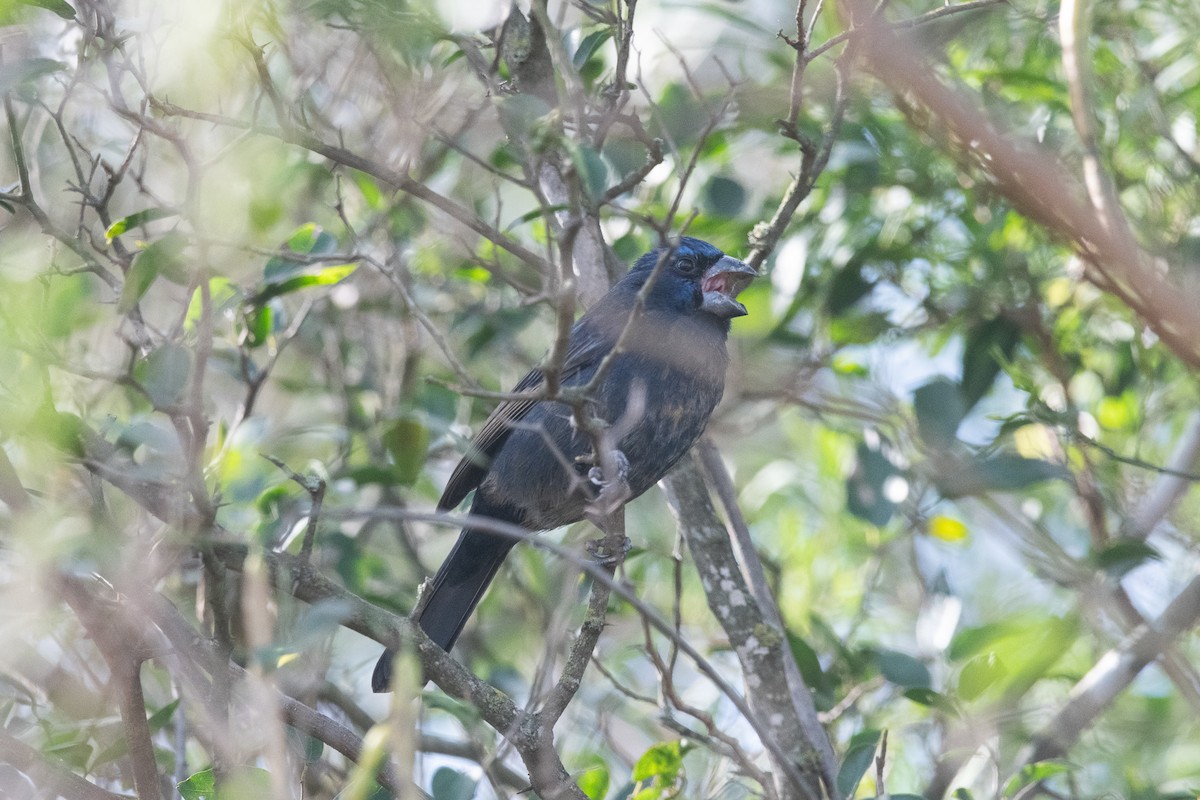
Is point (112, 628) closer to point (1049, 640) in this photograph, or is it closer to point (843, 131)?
point (1049, 640)

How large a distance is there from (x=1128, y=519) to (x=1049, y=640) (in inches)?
51.6

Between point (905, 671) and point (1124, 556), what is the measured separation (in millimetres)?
644

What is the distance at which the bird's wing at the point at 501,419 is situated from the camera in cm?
409

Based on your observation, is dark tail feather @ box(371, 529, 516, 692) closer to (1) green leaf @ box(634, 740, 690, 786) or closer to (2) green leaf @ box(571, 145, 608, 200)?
(1) green leaf @ box(634, 740, 690, 786)

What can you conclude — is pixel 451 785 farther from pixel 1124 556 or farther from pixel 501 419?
pixel 1124 556

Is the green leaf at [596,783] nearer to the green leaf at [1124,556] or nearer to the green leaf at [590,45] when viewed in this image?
the green leaf at [1124,556]

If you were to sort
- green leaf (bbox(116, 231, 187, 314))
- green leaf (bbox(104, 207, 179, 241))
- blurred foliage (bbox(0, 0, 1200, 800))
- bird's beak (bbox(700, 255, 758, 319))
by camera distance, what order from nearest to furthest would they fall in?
green leaf (bbox(116, 231, 187, 314)) < blurred foliage (bbox(0, 0, 1200, 800)) < green leaf (bbox(104, 207, 179, 241)) < bird's beak (bbox(700, 255, 758, 319))

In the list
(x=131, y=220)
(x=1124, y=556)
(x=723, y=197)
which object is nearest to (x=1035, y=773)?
(x=1124, y=556)

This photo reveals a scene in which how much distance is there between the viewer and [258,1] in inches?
125

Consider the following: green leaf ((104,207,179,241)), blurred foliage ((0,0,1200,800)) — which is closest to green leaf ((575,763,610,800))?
blurred foliage ((0,0,1200,800))

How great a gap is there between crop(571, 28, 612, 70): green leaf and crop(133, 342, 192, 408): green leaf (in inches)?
55.4

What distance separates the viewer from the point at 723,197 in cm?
430

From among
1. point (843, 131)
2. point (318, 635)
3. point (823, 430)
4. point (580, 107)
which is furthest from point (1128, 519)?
point (318, 635)

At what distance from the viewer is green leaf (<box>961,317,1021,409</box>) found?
418 centimetres
